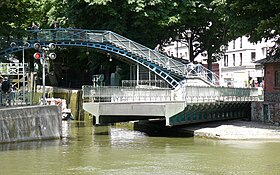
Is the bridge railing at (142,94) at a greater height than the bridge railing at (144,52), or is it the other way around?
the bridge railing at (144,52)

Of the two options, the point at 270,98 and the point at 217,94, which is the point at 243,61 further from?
the point at 217,94

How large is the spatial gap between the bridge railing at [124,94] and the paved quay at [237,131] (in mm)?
3476

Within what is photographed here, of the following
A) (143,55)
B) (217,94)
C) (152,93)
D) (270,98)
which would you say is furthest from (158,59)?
(152,93)

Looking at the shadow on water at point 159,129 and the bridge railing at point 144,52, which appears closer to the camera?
the shadow on water at point 159,129

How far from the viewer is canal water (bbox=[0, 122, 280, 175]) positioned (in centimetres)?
2236

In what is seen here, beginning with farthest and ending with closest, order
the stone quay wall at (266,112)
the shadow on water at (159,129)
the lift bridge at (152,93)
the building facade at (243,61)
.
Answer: the building facade at (243,61) → the stone quay wall at (266,112) → the shadow on water at (159,129) → the lift bridge at (152,93)

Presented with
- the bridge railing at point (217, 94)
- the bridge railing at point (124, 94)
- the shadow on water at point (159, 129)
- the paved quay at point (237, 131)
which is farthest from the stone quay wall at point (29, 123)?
the paved quay at point (237, 131)

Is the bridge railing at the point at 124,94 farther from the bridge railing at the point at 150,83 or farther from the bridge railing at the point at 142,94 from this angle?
the bridge railing at the point at 150,83

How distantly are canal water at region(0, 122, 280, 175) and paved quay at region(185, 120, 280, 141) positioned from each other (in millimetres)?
1215

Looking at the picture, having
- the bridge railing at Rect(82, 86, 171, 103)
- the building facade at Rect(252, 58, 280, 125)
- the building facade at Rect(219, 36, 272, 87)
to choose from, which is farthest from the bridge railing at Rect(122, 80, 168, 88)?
the building facade at Rect(219, 36, 272, 87)

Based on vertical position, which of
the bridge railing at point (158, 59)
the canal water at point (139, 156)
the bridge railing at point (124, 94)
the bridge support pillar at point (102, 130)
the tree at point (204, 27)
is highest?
the tree at point (204, 27)

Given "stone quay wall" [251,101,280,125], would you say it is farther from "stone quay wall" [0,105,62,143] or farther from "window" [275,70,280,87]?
"stone quay wall" [0,105,62,143]

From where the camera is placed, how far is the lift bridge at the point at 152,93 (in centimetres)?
3466

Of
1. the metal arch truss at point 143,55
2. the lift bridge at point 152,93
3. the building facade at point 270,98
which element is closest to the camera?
the lift bridge at point 152,93
